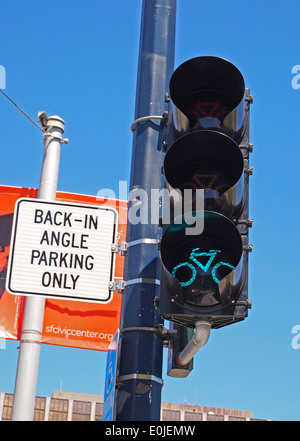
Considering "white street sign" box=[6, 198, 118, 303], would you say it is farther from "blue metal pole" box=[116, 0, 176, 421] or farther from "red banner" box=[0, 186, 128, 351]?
"red banner" box=[0, 186, 128, 351]

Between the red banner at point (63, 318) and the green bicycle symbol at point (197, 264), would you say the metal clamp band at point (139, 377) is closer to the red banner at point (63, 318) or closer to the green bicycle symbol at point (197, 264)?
the green bicycle symbol at point (197, 264)

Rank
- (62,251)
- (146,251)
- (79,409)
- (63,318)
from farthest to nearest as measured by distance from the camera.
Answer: (79,409)
(63,318)
(146,251)
(62,251)

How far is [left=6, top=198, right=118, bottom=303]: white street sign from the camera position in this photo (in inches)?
194

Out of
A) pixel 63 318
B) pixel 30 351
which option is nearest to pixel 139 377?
pixel 30 351

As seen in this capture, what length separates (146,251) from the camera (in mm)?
5762

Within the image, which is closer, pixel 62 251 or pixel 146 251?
pixel 62 251

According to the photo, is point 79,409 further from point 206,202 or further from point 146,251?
point 206,202

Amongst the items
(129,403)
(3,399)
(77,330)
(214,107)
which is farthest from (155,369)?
(3,399)

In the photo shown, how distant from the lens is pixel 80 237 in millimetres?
5133

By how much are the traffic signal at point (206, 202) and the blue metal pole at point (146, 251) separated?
669 mm

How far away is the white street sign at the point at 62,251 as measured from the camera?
4.92 metres

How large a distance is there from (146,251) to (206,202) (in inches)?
38.6

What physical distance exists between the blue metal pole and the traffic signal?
2.20 ft
